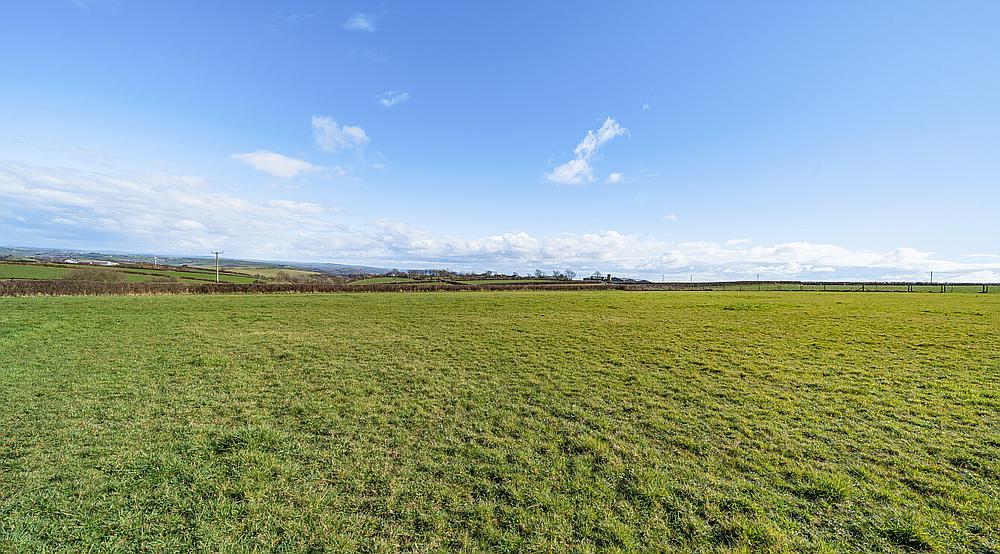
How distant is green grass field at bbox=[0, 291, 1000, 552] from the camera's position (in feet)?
13.9

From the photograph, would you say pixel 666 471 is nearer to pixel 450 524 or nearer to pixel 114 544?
pixel 450 524

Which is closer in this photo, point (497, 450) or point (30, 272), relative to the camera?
point (497, 450)

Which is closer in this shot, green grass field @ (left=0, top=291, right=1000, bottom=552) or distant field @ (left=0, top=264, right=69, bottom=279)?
green grass field @ (left=0, top=291, right=1000, bottom=552)

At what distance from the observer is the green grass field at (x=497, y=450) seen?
167 inches

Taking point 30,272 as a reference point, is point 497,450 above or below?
below

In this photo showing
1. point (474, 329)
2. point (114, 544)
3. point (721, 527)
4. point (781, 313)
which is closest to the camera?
point (114, 544)

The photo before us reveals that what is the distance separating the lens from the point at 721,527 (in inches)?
169

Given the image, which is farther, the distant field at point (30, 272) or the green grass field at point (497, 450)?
the distant field at point (30, 272)

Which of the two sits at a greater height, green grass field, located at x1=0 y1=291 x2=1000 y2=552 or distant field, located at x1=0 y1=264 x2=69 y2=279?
distant field, located at x1=0 y1=264 x2=69 y2=279

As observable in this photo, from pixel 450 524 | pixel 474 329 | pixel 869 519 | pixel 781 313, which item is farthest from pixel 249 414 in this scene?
pixel 781 313

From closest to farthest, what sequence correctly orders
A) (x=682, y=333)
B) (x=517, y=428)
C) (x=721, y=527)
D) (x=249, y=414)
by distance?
(x=721, y=527) → (x=517, y=428) → (x=249, y=414) → (x=682, y=333)

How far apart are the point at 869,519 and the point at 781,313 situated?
27445mm

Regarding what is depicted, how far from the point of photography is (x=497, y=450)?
6.17 m

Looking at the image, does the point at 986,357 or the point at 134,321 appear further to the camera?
the point at 134,321
